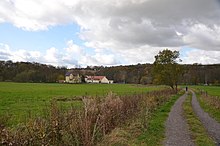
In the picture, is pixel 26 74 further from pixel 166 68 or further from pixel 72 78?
pixel 166 68

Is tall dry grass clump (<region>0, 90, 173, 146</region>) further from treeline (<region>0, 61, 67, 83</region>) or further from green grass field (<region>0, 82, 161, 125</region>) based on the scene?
treeline (<region>0, 61, 67, 83</region>)

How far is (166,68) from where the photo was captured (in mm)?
64812

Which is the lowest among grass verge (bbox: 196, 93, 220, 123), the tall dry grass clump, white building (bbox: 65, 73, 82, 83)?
grass verge (bbox: 196, 93, 220, 123)

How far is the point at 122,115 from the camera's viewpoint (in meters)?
16.3

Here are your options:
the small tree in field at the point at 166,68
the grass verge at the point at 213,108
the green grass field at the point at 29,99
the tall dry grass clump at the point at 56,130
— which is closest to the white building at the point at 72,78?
the green grass field at the point at 29,99

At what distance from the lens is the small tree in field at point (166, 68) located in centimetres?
6462

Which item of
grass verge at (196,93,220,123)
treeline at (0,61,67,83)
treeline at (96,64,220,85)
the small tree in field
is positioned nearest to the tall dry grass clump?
grass verge at (196,93,220,123)

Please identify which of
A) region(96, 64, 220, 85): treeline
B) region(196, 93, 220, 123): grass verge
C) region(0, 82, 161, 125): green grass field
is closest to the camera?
region(0, 82, 161, 125): green grass field

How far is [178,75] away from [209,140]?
55.1 m

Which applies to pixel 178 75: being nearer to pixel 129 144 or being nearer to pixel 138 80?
pixel 129 144

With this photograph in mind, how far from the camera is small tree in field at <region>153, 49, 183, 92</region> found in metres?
64.6

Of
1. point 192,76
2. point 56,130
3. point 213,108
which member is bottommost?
point 213,108

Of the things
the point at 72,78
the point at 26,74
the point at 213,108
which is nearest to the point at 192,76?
the point at 72,78

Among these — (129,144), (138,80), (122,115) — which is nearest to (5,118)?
(129,144)
